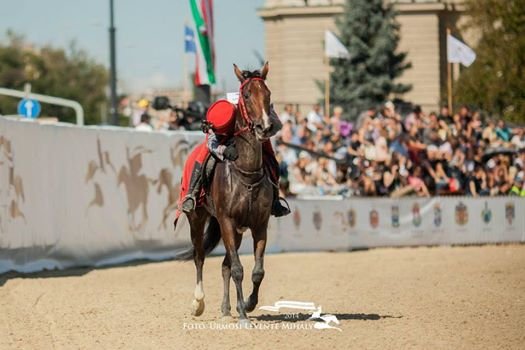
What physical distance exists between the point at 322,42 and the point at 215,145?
186 ft

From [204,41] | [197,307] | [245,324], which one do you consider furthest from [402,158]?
[245,324]

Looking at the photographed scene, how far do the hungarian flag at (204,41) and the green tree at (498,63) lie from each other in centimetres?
1696

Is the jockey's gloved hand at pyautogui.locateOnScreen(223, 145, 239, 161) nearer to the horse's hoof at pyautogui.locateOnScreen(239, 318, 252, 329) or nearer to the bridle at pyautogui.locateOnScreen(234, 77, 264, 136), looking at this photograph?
the bridle at pyautogui.locateOnScreen(234, 77, 264, 136)

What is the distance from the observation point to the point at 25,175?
2038cm

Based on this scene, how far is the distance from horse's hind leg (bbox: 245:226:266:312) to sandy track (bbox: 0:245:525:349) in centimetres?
23

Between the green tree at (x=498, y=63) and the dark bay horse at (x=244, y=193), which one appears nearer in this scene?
the dark bay horse at (x=244, y=193)

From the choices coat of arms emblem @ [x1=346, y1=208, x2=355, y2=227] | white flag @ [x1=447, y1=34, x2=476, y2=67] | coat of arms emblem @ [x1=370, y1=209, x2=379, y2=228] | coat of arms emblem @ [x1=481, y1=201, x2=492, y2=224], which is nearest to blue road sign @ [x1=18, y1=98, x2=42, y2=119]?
coat of arms emblem @ [x1=346, y1=208, x2=355, y2=227]

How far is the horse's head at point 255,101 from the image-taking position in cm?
1324

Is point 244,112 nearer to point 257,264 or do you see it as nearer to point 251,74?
point 251,74

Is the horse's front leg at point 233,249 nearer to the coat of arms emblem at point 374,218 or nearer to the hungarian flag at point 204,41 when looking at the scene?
the hungarian flag at point 204,41

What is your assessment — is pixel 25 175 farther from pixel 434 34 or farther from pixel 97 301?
pixel 434 34

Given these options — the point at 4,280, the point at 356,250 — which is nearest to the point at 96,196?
the point at 4,280

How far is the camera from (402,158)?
1102 inches

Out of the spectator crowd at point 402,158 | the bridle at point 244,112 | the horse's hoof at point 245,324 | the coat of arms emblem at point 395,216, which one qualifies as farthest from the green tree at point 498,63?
the horse's hoof at point 245,324
